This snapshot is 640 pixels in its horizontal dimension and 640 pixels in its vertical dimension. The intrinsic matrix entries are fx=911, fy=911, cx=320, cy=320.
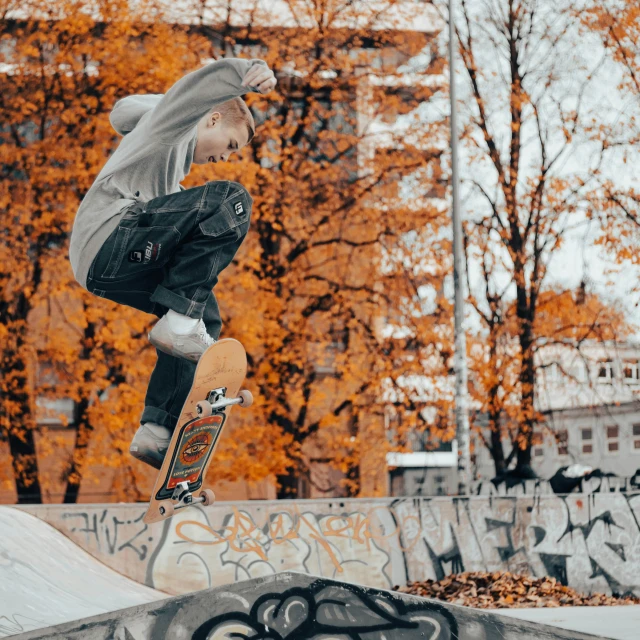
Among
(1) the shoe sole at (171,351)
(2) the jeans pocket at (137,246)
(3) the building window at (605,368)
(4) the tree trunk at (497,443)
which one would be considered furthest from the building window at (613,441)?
(2) the jeans pocket at (137,246)

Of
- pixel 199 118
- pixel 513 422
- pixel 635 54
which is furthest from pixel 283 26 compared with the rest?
pixel 199 118

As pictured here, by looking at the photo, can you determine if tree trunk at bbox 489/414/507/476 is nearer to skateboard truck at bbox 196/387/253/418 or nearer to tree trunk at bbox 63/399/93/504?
tree trunk at bbox 63/399/93/504

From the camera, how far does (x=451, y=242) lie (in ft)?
60.0

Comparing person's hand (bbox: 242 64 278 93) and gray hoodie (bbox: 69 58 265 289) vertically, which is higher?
person's hand (bbox: 242 64 278 93)

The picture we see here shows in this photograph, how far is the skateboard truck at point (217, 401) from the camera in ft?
13.1

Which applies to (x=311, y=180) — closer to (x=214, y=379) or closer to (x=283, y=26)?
(x=283, y=26)

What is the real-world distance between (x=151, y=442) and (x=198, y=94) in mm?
1551

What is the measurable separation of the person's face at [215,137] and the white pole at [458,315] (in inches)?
475

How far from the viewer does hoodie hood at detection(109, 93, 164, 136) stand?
4301mm

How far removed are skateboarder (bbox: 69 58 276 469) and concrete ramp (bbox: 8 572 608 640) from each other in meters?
0.69

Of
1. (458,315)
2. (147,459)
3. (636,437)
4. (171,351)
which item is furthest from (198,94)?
(636,437)

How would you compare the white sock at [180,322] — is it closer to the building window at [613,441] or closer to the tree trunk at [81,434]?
the tree trunk at [81,434]

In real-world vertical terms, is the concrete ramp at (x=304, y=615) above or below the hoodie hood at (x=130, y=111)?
below

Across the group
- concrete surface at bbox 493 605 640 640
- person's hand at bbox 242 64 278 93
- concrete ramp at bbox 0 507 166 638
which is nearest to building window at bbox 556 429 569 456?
concrete ramp at bbox 0 507 166 638
